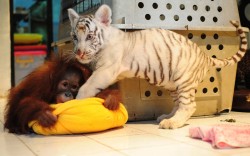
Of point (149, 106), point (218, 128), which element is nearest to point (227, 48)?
point (149, 106)

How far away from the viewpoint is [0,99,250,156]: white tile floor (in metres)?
1.04

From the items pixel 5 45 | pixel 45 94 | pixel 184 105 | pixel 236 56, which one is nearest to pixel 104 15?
pixel 45 94

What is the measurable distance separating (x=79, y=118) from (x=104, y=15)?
0.46m

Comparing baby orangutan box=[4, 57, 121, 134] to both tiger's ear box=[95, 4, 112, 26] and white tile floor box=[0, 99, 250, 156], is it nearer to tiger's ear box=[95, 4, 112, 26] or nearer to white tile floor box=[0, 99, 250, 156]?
white tile floor box=[0, 99, 250, 156]

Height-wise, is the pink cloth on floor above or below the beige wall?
below

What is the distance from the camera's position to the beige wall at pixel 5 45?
117 inches

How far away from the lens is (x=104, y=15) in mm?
1469

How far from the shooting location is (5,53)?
299 cm

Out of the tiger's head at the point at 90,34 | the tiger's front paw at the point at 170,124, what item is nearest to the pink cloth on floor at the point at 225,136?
the tiger's front paw at the point at 170,124

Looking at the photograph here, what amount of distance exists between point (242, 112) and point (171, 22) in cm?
69

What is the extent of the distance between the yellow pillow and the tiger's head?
0.20 metres

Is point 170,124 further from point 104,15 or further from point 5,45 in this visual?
point 5,45

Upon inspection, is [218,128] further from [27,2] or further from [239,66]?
[27,2]

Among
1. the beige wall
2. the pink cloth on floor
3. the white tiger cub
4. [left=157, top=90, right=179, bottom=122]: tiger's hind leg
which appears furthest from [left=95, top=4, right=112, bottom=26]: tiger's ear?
the beige wall
